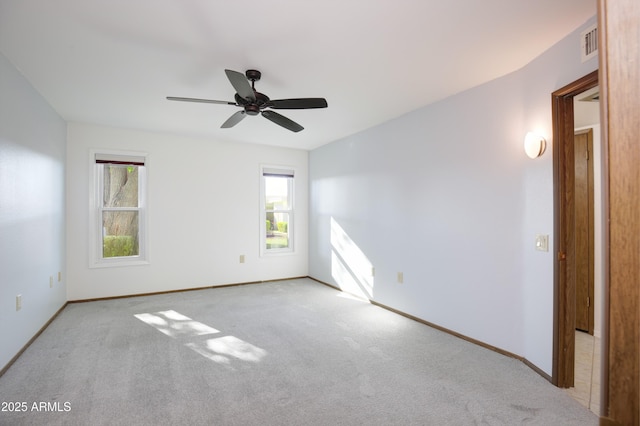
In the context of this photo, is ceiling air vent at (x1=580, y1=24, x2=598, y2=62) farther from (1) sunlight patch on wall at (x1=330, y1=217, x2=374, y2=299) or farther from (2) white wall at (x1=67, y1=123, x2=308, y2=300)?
(2) white wall at (x1=67, y1=123, x2=308, y2=300)

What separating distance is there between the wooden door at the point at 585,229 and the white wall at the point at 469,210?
1.22m

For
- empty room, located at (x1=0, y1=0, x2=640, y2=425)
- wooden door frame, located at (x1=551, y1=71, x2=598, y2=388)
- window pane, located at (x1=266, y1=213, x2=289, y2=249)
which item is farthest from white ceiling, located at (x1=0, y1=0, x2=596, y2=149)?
window pane, located at (x1=266, y1=213, x2=289, y2=249)

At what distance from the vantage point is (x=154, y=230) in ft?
15.6

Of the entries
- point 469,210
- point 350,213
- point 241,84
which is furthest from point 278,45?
point 350,213

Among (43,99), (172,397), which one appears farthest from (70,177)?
(172,397)

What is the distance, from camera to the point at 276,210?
19.2 ft

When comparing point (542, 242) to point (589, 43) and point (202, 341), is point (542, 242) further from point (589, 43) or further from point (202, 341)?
point (202, 341)

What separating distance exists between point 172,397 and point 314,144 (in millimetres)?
4244

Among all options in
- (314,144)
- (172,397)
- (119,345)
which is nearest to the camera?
(172,397)

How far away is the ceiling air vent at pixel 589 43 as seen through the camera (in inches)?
77.7

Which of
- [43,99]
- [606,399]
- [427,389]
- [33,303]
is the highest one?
[43,99]

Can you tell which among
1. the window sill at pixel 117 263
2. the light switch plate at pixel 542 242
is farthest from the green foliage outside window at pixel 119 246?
the light switch plate at pixel 542 242

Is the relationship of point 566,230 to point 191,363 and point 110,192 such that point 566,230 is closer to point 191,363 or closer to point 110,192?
point 191,363

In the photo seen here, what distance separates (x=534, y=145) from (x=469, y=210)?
0.83m
